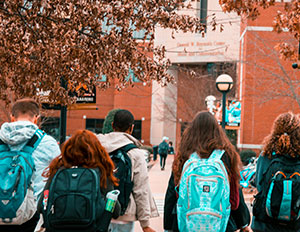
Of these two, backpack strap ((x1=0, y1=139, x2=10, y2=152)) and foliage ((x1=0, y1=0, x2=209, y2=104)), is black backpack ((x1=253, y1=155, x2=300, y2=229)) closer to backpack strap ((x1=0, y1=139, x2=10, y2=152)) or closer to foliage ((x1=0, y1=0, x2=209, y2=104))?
backpack strap ((x1=0, y1=139, x2=10, y2=152))

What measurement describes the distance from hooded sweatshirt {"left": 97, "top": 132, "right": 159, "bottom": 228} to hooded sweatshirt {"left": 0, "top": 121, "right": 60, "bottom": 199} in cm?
56

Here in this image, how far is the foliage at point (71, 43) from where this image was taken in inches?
281

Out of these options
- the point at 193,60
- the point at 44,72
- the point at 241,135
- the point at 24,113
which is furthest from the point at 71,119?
the point at 24,113

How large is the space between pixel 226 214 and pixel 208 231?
0.22m

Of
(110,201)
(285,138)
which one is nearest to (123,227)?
(110,201)

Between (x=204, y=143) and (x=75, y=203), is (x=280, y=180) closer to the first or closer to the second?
(x=204, y=143)

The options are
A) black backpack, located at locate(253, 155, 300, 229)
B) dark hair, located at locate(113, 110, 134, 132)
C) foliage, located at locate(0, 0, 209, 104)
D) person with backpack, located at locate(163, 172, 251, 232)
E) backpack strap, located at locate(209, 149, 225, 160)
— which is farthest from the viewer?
foliage, located at locate(0, 0, 209, 104)

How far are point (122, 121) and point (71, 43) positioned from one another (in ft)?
9.31

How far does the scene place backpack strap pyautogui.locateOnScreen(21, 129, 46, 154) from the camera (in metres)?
4.34

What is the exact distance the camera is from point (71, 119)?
48094 millimetres

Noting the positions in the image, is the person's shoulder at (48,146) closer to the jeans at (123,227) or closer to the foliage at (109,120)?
the foliage at (109,120)

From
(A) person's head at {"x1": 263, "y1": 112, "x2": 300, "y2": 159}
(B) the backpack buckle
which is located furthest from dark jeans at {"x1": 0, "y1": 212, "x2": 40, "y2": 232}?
(A) person's head at {"x1": 263, "y1": 112, "x2": 300, "y2": 159}

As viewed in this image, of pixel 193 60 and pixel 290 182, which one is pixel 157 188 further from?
pixel 193 60

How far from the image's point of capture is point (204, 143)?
4.08m
